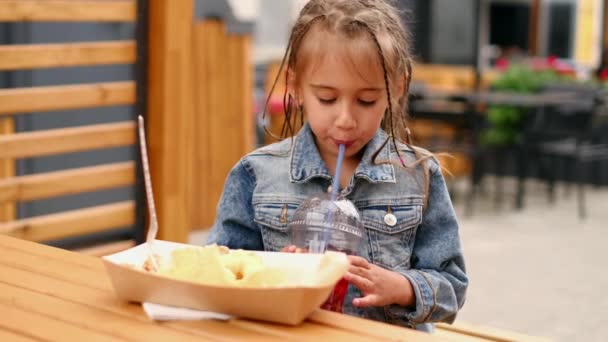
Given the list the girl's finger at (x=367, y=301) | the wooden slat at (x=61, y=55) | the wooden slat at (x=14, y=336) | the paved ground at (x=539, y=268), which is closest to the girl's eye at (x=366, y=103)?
the girl's finger at (x=367, y=301)

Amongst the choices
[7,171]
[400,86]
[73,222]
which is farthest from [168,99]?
[400,86]

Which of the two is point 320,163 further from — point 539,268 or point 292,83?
point 539,268

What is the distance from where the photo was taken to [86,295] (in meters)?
1.33

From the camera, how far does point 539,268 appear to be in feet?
17.3

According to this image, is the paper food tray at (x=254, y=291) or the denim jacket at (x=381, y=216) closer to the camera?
the paper food tray at (x=254, y=291)

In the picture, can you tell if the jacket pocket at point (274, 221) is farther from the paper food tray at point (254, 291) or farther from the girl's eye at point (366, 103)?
the paper food tray at point (254, 291)

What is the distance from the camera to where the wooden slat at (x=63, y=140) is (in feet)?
10.8

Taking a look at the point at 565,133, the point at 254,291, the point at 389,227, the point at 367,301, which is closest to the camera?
the point at 254,291

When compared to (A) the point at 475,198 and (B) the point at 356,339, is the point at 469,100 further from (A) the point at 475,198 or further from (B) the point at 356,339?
(B) the point at 356,339

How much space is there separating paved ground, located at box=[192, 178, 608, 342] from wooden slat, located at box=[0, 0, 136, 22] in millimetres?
2071

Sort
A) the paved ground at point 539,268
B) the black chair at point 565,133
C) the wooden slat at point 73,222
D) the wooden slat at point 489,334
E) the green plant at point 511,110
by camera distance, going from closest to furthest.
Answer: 1. the wooden slat at point 489,334
2. the wooden slat at point 73,222
3. the paved ground at point 539,268
4. the black chair at point 565,133
5. the green plant at point 511,110

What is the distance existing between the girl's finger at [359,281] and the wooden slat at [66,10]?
2.22 meters

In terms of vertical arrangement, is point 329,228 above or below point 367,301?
above

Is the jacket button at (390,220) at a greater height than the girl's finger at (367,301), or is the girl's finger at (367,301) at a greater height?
the jacket button at (390,220)
